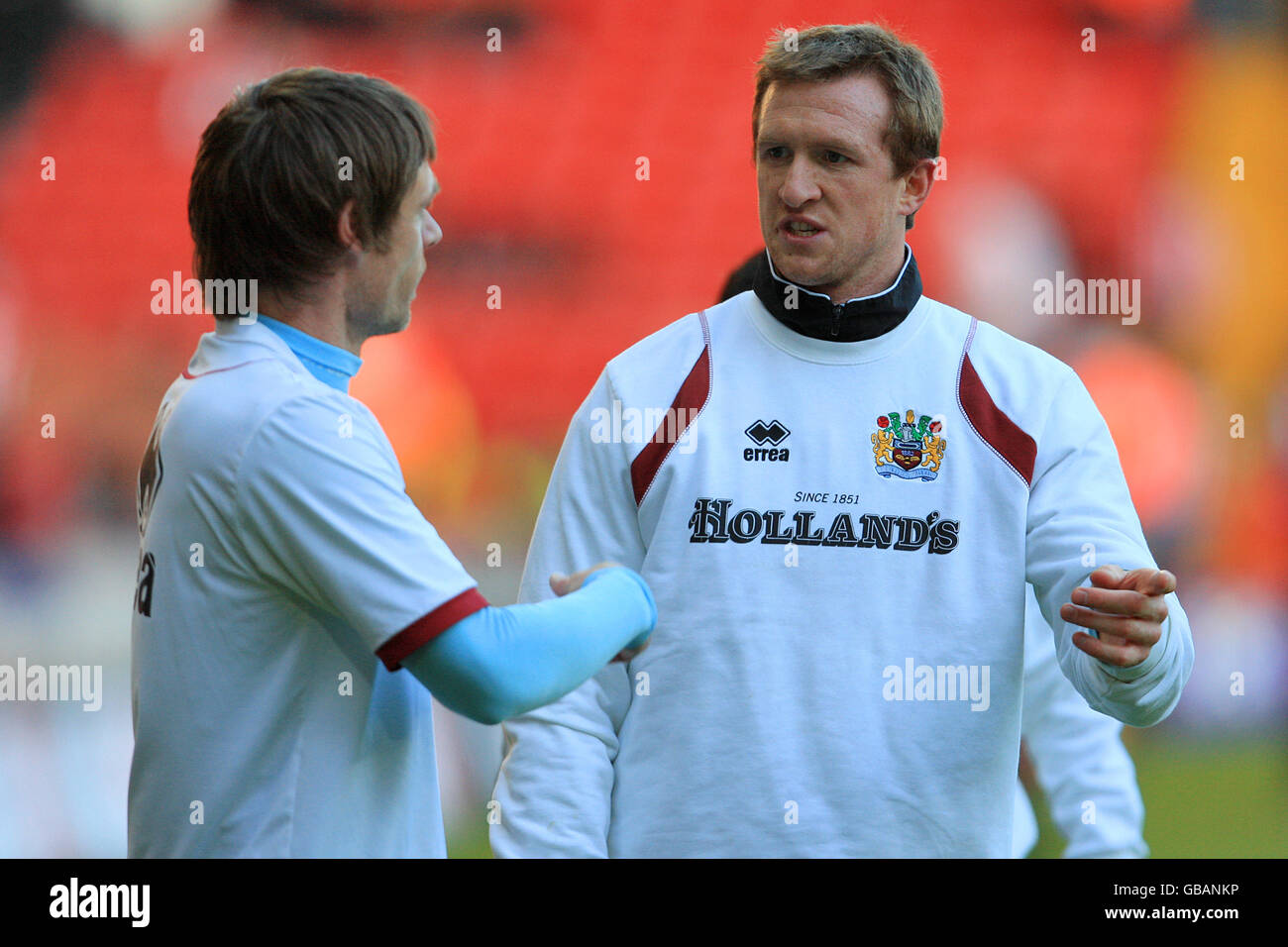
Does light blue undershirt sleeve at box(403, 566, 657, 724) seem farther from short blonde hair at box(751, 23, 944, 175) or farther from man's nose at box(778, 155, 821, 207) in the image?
short blonde hair at box(751, 23, 944, 175)

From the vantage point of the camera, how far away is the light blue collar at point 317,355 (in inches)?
55.7

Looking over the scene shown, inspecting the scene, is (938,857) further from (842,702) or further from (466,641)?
(466,641)

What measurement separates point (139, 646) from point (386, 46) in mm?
3377

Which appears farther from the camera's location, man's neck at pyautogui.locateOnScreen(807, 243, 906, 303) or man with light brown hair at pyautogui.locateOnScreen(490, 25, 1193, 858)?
man's neck at pyautogui.locateOnScreen(807, 243, 906, 303)

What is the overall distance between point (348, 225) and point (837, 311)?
74 cm

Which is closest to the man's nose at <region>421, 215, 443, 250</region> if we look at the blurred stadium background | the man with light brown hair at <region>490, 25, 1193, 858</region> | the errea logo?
the man with light brown hair at <region>490, 25, 1193, 858</region>

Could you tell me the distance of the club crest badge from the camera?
1.80m

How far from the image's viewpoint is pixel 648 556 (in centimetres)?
180

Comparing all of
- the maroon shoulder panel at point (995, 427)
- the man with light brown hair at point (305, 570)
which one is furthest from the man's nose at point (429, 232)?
the maroon shoulder panel at point (995, 427)

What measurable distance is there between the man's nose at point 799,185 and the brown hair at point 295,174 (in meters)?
0.61

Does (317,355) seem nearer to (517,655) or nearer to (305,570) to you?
(305,570)

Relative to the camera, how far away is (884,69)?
191cm

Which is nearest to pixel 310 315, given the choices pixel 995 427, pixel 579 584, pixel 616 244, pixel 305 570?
pixel 305 570
